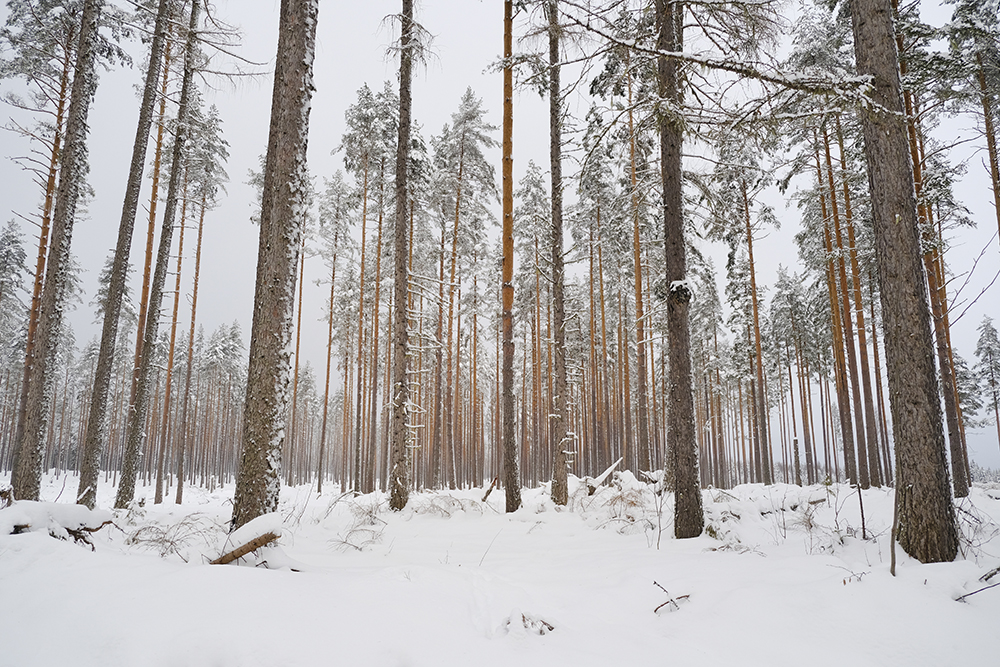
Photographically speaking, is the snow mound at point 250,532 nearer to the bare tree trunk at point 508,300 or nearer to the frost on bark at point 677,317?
the frost on bark at point 677,317

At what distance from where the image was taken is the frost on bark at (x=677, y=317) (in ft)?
20.2

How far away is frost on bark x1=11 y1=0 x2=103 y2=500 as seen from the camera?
902 cm

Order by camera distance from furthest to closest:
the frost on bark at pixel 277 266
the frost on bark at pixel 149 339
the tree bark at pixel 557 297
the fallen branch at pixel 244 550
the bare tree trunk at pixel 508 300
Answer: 1. the frost on bark at pixel 149 339
2. the tree bark at pixel 557 297
3. the bare tree trunk at pixel 508 300
4. the frost on bark at pixel 277 266
5. the fallen branch at pixel 244 550

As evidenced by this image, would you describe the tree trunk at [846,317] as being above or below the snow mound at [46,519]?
above

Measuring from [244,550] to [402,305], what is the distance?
7371 mm

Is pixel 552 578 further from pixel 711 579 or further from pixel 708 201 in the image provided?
pixel 708 201

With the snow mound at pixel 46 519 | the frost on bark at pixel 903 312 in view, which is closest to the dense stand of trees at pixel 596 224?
the frost on bark at pixel 903 312

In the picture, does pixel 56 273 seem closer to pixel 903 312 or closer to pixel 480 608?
pixel 480 608

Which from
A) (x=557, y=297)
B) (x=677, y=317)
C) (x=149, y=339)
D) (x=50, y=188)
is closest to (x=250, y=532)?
(x=677, y=317)

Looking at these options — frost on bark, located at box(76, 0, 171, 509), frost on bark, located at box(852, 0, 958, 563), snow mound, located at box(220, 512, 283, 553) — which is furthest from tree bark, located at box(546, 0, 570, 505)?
frost on bark, located at box(76, 0, 171, 509)

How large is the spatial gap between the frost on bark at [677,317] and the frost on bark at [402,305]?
18.6 ft

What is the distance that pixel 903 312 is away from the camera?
15.0 feet

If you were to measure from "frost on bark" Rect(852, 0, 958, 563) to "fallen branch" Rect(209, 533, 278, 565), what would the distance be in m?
5.34

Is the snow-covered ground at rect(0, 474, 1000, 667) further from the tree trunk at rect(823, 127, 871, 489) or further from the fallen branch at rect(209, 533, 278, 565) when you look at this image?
the tree trunk at rect(823, 127, 871, 489)
